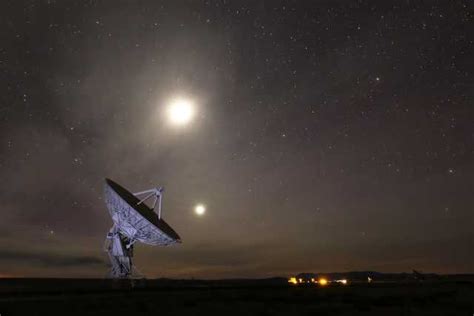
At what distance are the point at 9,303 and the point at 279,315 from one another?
13.3m

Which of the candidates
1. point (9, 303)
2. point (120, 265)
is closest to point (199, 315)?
point (9, 303)

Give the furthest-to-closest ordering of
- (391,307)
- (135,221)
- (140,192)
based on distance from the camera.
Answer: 1. (140,192)
2. (135,221)
3. (391,307)

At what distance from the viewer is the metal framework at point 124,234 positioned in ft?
125

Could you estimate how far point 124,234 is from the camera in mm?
40719

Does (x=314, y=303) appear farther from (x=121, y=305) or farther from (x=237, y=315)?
(x=121, y=305)

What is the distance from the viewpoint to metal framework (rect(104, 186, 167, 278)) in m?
38.1

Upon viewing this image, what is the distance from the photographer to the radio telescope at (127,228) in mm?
38031

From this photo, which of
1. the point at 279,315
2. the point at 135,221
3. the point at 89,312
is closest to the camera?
the point at 89,312

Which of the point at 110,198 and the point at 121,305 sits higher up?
the point at 110,198

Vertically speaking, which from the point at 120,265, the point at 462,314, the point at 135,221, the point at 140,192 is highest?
the point at 140,192

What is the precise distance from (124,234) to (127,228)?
1.20m

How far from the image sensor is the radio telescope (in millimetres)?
38031

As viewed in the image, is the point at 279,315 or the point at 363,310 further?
the point at 363,310

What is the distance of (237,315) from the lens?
830 inches
